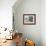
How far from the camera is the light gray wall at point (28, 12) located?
5379 mm

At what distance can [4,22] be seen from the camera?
4273 millimetres

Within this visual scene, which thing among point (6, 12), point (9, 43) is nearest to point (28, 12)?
point (6, 12)

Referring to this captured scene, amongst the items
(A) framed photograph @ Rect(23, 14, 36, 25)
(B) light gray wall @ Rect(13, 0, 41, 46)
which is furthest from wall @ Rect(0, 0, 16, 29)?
(A) framed photograph @ Rect(23, 14, 36, 25)

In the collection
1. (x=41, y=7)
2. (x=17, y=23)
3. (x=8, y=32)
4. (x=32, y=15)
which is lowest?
(x=8, y=32)

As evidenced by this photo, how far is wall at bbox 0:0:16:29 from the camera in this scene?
167 inches

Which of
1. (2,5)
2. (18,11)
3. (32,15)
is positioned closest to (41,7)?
(32,15)

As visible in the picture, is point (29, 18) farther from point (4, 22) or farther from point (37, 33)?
point (4, 22)

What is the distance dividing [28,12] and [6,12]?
4.49 feet

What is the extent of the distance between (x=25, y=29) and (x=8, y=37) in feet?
5.47

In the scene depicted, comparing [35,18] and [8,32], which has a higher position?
[35,18]

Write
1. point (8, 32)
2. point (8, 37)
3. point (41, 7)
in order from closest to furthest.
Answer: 1. point (8, 37)
2. point (8, 32)
3. point (41, 7)

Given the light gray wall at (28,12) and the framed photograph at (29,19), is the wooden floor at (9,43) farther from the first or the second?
the framed photograph at (29,19)

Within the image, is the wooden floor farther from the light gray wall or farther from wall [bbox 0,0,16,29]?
the light gray wall

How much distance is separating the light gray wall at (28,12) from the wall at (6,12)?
1093 millimetres
